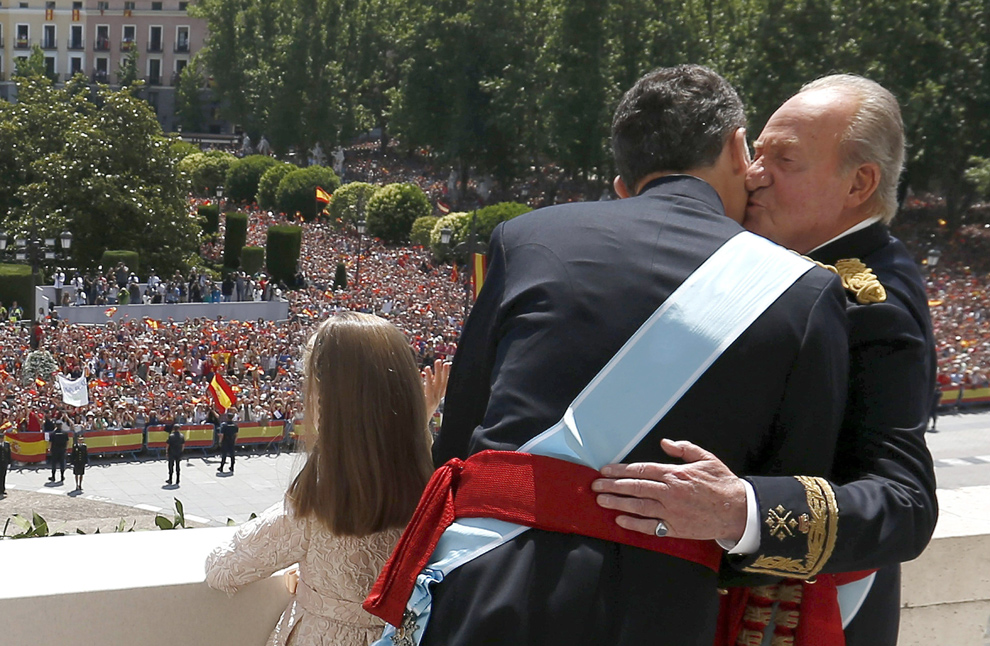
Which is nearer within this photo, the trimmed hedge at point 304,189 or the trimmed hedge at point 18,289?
the trimmed hedge at point 18,289

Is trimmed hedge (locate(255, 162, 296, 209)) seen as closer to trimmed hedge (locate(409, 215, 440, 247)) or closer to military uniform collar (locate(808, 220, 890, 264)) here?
trimmed hedge (locate(409, 215, 440, 247))

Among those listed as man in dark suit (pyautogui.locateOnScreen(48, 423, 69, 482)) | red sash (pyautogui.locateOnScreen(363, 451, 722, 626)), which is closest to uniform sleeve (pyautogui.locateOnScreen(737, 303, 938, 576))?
red sash (pyautogui.locateOnScreen(363, 451, 722, 626))

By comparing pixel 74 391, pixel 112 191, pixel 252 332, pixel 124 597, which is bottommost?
pixel 252 332

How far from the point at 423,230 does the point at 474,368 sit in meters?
37.3

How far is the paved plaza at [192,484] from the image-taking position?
14.3m

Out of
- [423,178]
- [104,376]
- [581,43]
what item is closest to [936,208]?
[581,43]

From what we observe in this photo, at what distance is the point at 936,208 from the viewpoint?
39.9 metres

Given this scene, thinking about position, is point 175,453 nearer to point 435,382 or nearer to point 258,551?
point 435,382

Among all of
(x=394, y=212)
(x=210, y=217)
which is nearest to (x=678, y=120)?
(x=210, y=217)

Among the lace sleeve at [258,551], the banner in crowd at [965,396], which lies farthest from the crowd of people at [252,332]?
the lace sleeve at [258,551]

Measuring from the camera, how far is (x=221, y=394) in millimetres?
17125

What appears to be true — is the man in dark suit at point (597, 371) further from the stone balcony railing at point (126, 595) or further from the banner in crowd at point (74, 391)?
the banner in crowd at point (74, 391)

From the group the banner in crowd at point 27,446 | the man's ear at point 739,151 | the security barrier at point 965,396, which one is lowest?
the banner in crowd at point 27,446

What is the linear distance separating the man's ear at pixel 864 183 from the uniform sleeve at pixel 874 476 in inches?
11.1
